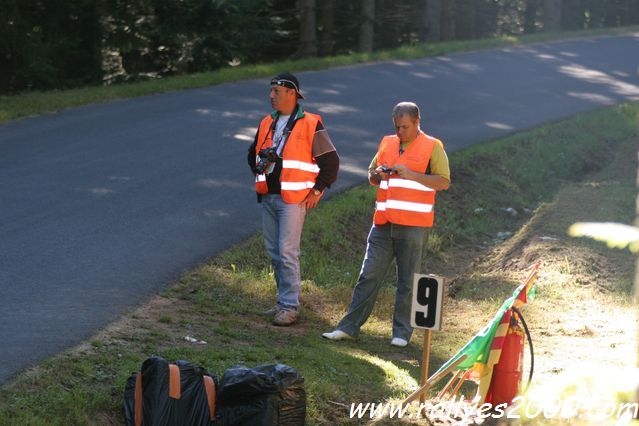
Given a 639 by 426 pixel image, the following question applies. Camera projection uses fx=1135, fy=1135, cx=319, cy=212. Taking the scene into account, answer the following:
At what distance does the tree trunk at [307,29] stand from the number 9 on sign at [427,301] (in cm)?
2341

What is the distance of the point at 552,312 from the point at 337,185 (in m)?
4.65

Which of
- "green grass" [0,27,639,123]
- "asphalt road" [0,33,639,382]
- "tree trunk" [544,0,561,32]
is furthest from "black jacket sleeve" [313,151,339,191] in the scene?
"tree trunk" [544,0,561,32]

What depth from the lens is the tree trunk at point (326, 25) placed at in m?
33.8

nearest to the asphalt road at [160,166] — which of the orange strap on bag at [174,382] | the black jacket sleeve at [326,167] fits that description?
the orange strap on bag at [174,382]

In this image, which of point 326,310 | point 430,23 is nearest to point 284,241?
point 326,310

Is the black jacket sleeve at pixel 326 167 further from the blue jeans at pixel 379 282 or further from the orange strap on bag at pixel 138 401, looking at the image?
the orange strap on bag at pixel 138 401

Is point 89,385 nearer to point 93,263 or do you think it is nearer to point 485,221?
point 93,263

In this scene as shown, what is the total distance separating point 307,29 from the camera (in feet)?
99.6

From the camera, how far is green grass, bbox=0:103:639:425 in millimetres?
6676

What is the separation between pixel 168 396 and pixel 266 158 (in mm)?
2970

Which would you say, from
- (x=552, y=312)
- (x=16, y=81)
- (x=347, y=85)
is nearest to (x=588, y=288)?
(x=552, y=312)

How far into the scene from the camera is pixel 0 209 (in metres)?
11.6

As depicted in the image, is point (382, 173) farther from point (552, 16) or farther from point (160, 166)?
point (552, 16)

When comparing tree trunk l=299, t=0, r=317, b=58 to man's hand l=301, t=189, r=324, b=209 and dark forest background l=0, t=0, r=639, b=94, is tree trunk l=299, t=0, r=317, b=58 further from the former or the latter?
man's hand l=301, t=189, r=324, b=209
